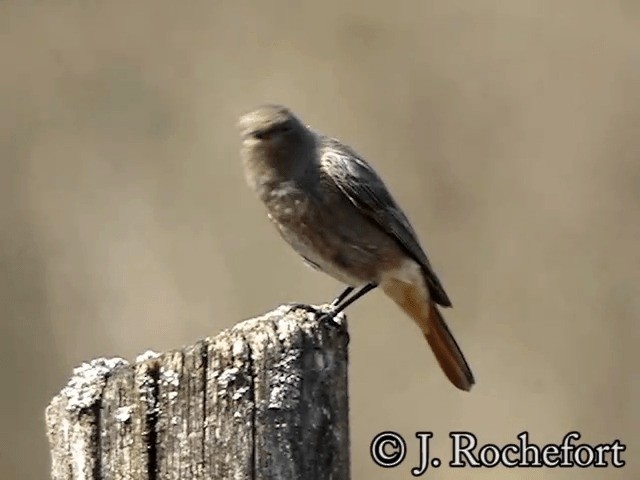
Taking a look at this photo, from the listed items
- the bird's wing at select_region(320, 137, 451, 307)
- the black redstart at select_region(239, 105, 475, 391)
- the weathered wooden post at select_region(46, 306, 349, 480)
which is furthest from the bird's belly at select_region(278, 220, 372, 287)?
the weathered wooden post at select_region(46, 306, 349, 480)

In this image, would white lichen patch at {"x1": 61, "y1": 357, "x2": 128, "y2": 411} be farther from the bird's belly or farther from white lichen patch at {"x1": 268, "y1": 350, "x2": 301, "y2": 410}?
the bird's belly

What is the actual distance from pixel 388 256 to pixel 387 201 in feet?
0.51

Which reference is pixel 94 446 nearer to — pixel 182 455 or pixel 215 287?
pixel 182 455

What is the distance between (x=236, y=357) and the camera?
232cm

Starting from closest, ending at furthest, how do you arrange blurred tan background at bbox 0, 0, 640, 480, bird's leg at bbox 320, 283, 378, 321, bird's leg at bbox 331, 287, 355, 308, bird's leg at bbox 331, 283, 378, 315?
bird's leg at bbox 320, 283, 378, 321, bird's leg at bbox 331, 283, 378, 315, bird's leg at bbox 331, 287, 355, 308, blurred tan background at bbox 0, 0, 640, 480

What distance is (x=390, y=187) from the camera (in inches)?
214

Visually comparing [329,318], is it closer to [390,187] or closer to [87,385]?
[87,385]

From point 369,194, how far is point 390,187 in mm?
1637

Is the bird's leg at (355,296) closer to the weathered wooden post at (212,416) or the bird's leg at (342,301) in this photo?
the bird's leg at (342,301)

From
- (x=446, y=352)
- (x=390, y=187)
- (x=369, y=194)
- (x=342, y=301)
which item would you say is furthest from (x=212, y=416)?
A: (x=390, y=187)

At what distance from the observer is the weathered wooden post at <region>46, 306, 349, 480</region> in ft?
7.44

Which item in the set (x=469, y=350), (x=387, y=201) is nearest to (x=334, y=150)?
(x=387, y=201)

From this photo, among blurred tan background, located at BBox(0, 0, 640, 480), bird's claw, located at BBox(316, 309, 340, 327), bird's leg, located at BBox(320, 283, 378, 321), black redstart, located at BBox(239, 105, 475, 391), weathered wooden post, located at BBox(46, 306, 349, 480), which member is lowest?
weathered wooden post, located at BBox(46, 306, 349, 480)

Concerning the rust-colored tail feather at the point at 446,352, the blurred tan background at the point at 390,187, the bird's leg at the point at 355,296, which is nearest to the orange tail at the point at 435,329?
the rust-colored tail feather at the point at 446,352
